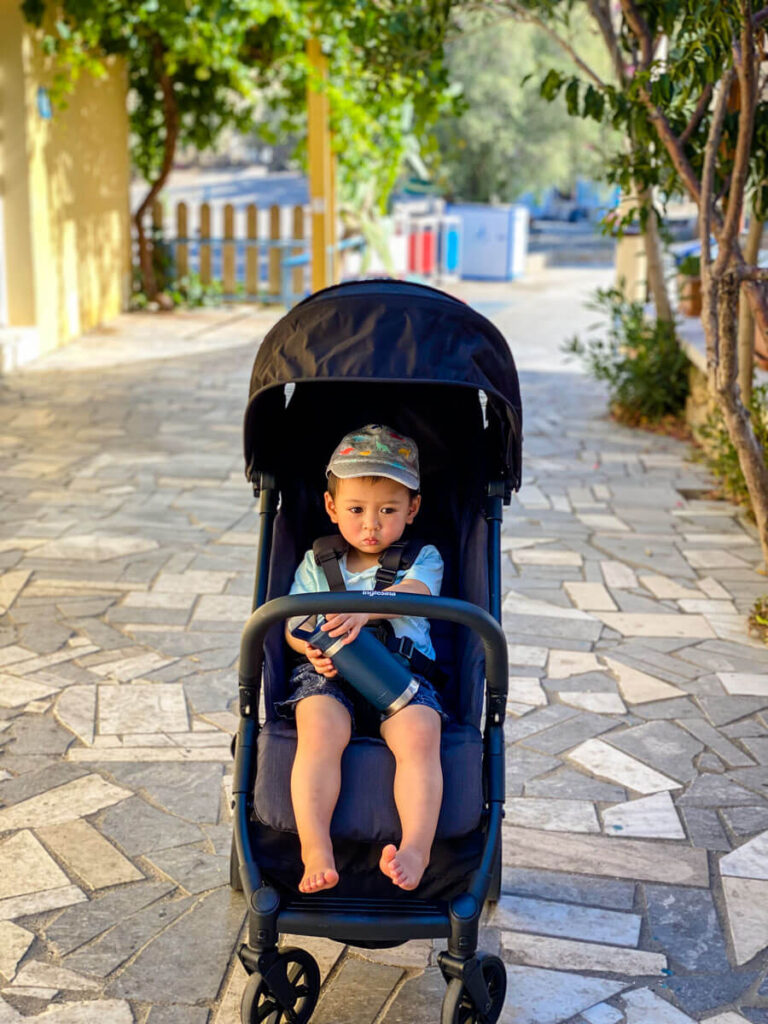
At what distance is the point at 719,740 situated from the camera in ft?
13.5

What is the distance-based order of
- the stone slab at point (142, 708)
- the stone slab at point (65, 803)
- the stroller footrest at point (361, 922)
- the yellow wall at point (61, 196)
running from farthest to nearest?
Answer: the yellow wall at point (61, 196)
the stone slab at point (142, 708)
the stone slab at point (65, 803)
the stroller footrest at point (361, 922)

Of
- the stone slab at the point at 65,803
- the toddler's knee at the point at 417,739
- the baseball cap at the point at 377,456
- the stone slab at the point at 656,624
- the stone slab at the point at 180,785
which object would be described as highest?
the baseball cap at the point at 377,456

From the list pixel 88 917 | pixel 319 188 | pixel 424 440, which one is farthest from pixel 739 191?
pixel 319 188

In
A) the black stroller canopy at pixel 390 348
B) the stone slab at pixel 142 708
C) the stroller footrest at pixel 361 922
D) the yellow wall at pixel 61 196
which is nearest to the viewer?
the stroller footrest at pixel 361 922

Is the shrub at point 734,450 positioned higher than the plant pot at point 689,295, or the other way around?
the plant pot at point 689,295

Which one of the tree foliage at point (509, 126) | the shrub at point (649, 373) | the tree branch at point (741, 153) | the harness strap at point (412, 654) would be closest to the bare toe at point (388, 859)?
the harness strap at point (412, 654)

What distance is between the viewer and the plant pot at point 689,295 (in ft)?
31.7

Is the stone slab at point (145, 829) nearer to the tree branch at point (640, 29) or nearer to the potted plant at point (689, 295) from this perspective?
the tree branch at point (640, 29)

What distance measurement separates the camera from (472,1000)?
2572 mm

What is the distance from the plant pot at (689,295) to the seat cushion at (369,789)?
743cm

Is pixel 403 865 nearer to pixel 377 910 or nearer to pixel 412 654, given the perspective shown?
pixel 377 910

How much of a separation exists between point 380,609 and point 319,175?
9.75m

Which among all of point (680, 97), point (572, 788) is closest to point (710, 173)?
point (680, 97)

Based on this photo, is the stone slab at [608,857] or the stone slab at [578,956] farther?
the stone slab at [608,857]
